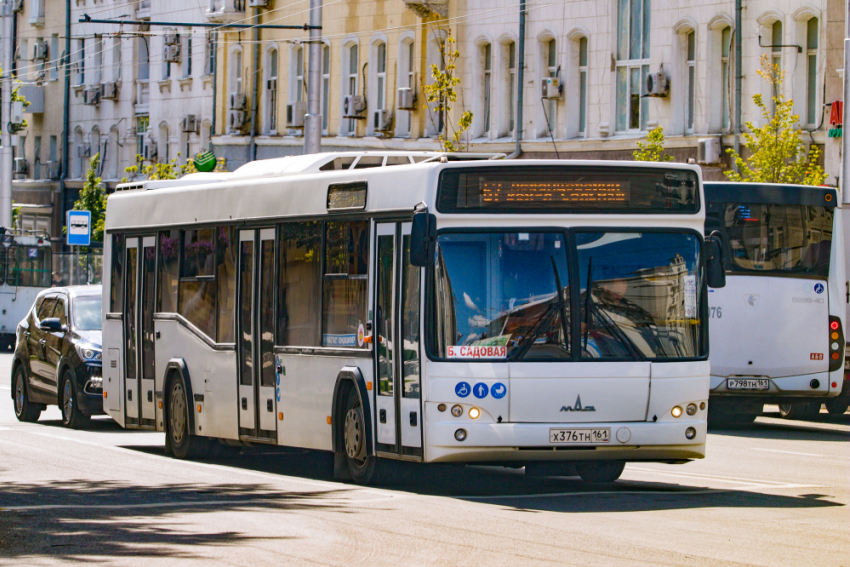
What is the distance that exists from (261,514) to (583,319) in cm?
277

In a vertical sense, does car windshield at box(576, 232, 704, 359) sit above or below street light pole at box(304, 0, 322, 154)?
below

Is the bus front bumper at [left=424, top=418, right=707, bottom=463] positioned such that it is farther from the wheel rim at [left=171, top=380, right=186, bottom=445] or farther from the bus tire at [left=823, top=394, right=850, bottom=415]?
the bus tire at [left=823, top=394, right=850, bottom=415]

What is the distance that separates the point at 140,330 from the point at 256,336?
10.4 ft

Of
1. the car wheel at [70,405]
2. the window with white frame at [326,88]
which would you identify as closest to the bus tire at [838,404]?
the car wheel at [70,405]

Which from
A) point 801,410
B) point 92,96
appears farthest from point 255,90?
point 801,410

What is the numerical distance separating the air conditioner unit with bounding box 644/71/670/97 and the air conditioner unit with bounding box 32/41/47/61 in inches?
1504

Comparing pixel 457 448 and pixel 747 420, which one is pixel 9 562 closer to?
pixel 457 448

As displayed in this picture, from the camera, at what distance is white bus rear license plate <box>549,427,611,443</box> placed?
12.1 metres

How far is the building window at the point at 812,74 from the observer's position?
3284 cm

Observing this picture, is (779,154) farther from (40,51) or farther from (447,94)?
(40,51)

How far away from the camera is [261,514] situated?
1142 centimetres

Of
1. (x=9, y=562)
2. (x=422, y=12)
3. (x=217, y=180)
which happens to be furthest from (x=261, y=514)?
(x=422, y=12)

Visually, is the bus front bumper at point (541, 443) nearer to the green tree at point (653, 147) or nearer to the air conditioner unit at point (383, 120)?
the green tree at point (653, 147)

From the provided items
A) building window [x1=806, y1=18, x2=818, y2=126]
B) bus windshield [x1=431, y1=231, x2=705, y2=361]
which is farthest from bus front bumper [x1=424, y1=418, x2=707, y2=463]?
building window [x1=806, y1=18, x2=818, y2=126]
